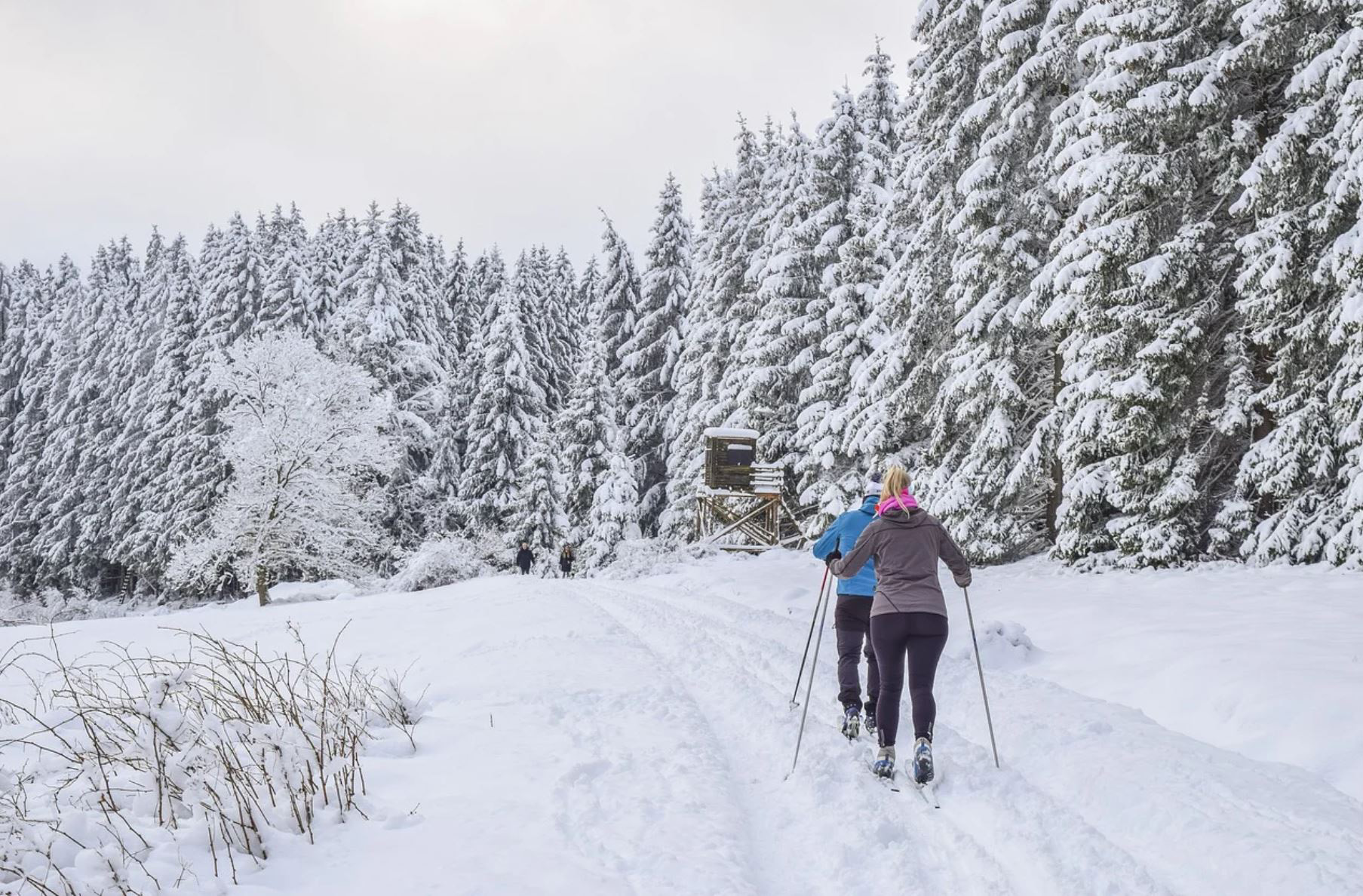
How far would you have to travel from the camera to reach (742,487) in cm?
2370

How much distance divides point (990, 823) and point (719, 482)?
19.5m

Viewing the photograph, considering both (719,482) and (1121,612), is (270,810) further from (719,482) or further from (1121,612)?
(719,482)

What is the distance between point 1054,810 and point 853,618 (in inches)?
89.3

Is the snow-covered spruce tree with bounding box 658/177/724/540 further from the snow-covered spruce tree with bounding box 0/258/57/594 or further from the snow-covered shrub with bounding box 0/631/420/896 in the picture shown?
the snow-covered spruce tree with bounding box 0/258/57/594

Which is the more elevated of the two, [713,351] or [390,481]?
[713,351]

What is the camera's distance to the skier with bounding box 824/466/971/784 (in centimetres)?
507

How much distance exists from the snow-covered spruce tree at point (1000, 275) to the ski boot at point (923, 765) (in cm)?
949

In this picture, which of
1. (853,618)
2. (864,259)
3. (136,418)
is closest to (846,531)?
(853,618)

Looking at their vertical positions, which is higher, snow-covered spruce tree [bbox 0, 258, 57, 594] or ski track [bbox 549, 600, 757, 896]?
snow-covered spruce tree [bbox 0, 258, 57, 594]

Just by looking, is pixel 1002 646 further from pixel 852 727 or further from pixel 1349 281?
A: pixel 1349 281

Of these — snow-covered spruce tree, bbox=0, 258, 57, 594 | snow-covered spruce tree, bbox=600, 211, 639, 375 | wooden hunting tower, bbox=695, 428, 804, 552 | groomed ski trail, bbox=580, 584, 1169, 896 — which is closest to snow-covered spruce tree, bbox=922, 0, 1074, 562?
groomed ski trail, bbox=580, 584, 1169, 896

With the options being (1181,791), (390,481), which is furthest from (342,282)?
(1181,791)

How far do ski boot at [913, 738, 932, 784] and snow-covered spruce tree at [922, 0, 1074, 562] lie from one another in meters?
9.49

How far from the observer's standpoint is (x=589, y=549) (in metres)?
29.3
